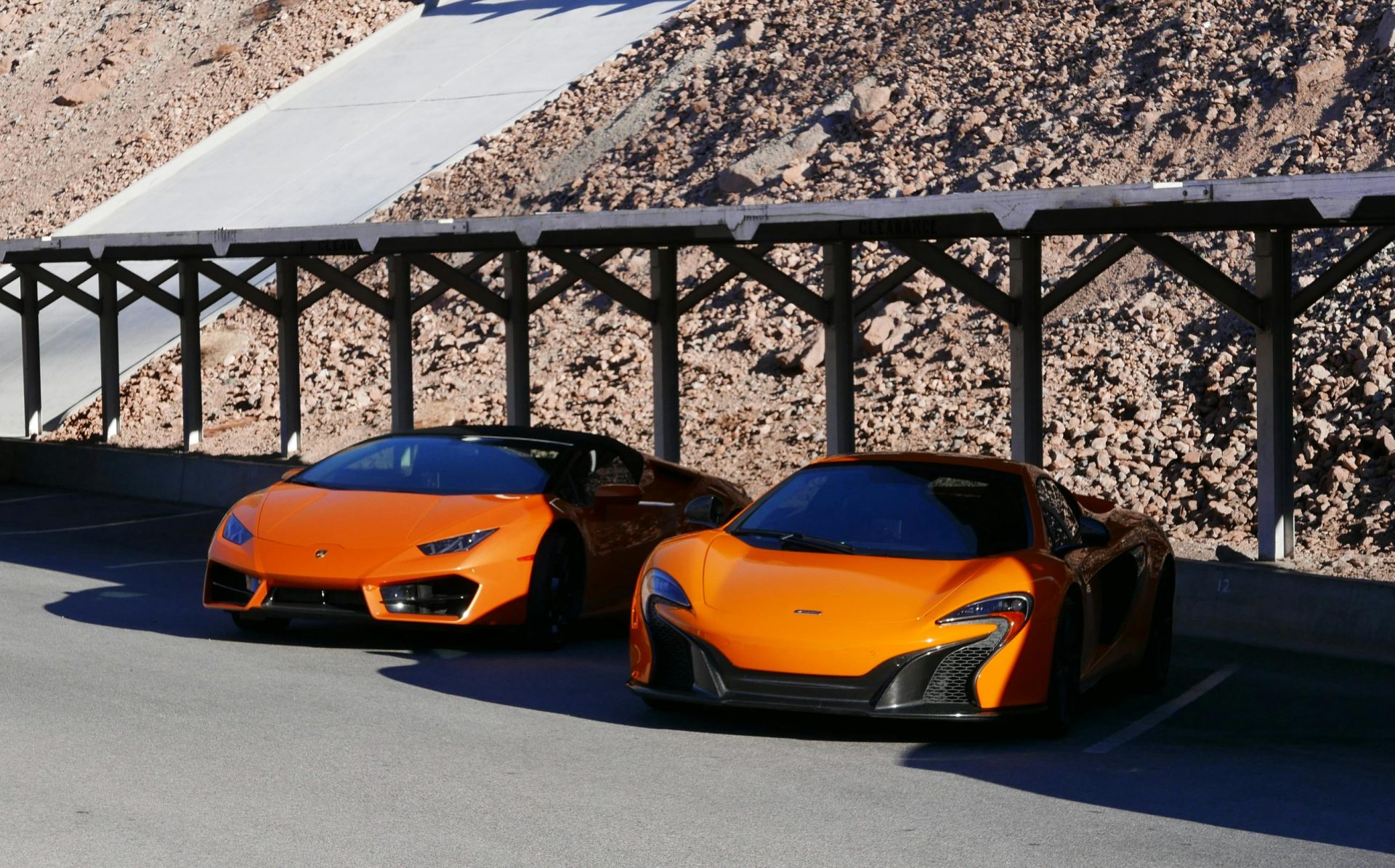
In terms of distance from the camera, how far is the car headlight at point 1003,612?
26.4 ft

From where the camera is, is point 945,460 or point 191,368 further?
point 191,368

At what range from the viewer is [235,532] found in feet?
35.4

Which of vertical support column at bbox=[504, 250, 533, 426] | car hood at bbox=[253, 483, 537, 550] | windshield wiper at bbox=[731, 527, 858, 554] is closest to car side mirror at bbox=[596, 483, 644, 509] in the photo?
car hood at bbox=[253, 483, 537, 550]

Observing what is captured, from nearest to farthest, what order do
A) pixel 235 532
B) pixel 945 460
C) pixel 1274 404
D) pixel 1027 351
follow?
pixel 945 460 → pixel 235 532 → pixel 1274 404 → pixel 1027 351

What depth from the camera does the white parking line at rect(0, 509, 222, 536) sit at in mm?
17141

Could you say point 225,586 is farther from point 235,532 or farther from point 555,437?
point 555,437

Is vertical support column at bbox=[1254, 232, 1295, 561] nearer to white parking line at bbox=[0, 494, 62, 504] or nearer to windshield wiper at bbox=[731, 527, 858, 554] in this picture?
windshield wiper at bbox=[731, 527, 858, 554]

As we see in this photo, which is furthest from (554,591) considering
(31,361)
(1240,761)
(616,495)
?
(31,361)

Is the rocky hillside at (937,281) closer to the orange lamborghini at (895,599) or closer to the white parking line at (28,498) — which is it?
the white parking line at (28,498)

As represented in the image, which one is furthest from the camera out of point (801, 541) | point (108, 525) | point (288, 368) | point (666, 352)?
point (288, 368)

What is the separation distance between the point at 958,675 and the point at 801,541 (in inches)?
46.3

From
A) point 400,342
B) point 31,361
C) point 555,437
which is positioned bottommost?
point 555,437

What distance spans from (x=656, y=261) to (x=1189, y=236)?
392 inches

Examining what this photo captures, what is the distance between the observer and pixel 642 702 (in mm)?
9055
